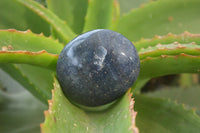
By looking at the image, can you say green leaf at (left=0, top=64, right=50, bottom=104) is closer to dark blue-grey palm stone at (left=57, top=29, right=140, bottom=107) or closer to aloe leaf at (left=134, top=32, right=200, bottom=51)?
dark blue-grey palm stone at (left=57, top=29, right=140, bottom=107)

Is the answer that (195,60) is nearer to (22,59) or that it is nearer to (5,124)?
(22,59)

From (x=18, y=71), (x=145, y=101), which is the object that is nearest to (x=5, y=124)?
(x=18, y=71)

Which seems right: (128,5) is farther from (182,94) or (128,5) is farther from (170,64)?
(170,64)

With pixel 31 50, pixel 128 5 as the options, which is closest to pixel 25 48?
pixel 31 50

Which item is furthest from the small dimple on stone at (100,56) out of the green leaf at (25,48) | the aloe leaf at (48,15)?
the aloe leaf at (48,15)

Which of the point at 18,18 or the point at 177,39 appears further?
the point at 18,18

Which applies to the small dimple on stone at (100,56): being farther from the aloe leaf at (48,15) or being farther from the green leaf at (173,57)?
the aloe leaf at (48,15)

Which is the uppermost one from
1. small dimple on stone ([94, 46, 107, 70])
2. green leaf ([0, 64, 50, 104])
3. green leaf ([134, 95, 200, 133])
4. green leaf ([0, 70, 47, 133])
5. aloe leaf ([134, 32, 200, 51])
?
small dimple on stone ([94, 46, 107, 70])

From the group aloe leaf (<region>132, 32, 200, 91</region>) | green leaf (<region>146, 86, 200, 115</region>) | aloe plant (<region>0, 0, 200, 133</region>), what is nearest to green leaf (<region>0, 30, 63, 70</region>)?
aloe plant (<region>0, 0, 200, 133</region>)
